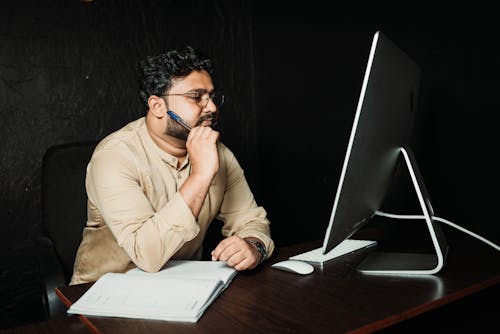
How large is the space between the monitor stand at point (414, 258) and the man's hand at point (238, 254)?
26cm

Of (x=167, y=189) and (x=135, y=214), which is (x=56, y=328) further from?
(x=167, y=189)

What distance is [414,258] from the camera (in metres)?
1.32

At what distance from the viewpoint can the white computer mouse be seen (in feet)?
4.02

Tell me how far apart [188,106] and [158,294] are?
71 cm

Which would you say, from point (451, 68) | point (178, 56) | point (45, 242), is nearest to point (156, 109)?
point (178, 56)

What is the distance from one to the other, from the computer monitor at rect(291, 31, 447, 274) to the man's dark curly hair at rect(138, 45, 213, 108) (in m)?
0.68

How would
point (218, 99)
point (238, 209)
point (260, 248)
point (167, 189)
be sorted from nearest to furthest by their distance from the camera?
1. point (260, 248)
2. point (167, 189)
3. point (238, 209)
4. point (218, 99)

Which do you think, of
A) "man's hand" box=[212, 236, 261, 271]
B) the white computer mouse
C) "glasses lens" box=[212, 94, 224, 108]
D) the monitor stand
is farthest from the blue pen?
the monitor stand

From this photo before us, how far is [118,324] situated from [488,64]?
133 centimetres

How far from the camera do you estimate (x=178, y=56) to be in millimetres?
1646

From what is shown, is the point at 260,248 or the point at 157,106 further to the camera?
the point at 157,106

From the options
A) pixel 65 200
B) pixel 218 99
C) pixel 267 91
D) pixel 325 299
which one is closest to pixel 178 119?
pixel 218 99

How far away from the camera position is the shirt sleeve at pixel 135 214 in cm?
127

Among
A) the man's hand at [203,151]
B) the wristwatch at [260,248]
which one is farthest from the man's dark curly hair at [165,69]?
the wristwatch at [260,248]
